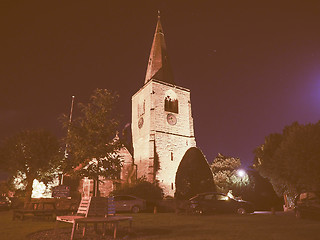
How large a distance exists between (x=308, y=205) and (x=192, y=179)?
1227cm

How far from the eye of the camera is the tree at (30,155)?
26875mm

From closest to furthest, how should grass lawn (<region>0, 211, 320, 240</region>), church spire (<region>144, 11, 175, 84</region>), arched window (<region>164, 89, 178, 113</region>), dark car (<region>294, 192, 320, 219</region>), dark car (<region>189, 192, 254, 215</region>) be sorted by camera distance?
1. grass lawn (<region>0, 211, 320, 240</region>)
2. dark car (<region>294, 192, 320, 219</region>)
3. dark car (<region>189, 192, 254, 215</region>)
4. arched window (<region>164, 89, 178, 113</region>)
5. church spire (<region>144, 11, 175, 84</region>)

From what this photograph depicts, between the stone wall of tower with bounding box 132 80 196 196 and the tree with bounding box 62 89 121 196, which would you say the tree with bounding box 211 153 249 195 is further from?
the tree with bounding box 62 89 121 196

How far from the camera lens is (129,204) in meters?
20.5

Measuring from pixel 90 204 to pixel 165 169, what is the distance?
30.5 meters

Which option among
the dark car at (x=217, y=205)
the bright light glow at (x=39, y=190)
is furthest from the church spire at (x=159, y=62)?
the dark car at (x=217, y=205)

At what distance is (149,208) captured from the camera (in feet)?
72.1

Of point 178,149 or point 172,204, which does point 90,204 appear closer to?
point 172,204

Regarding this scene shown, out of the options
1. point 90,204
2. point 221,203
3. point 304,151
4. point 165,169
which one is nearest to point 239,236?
point 90,204

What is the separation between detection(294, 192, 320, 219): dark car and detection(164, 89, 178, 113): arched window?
29.3 m

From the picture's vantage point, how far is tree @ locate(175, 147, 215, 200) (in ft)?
80.1

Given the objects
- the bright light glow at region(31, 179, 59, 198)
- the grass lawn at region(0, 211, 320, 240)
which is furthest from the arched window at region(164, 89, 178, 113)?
the grass lawn at region(0, 211, 320, 240)

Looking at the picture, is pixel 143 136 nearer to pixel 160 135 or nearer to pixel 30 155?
pixel 160 135

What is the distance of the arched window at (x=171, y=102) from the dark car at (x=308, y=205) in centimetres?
2925
